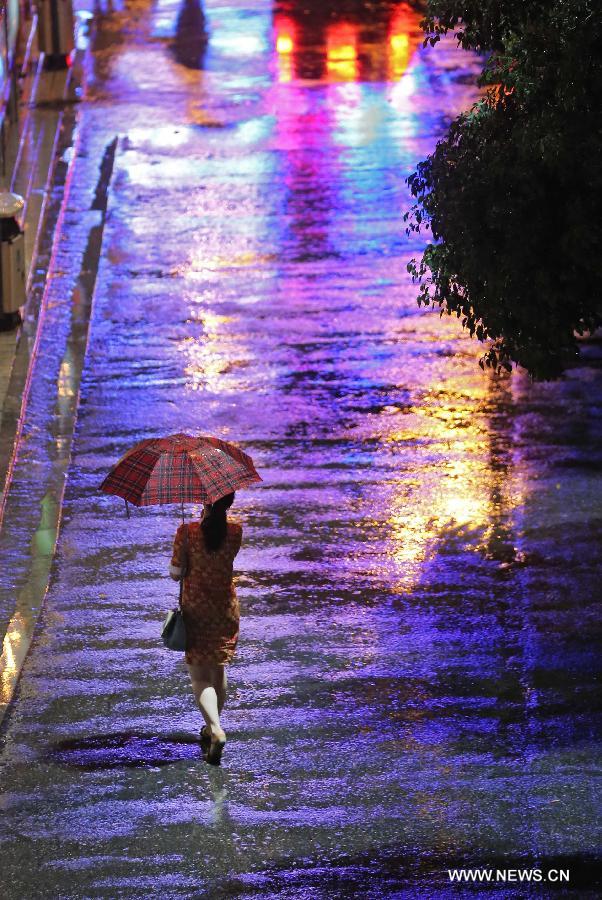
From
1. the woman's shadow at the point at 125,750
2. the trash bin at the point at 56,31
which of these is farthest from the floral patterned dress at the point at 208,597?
the trash bin at the point at 56,31

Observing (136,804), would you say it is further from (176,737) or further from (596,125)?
(596,125)

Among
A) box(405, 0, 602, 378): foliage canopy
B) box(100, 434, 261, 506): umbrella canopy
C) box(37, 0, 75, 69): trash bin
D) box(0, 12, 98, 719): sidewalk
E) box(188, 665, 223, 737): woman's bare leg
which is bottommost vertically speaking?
box(0, 12, 98, 719): sidewalk

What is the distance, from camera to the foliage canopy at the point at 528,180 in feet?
30.6

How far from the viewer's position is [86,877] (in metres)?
7.57

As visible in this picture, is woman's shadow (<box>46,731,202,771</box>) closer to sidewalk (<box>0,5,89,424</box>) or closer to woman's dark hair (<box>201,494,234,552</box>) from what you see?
woman's dark hair (<box>201,494,234,552</box>)

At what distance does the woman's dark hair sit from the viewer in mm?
8125

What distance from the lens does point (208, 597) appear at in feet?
27.3

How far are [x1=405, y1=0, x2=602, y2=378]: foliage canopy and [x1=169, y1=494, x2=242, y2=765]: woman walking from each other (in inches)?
110

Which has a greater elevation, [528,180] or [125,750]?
[528,180]

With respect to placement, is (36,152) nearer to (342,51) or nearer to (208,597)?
(342,51)

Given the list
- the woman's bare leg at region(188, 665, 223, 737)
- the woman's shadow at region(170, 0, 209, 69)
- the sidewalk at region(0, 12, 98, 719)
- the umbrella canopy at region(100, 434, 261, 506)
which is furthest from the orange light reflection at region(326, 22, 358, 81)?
the woman's bare leg at region(188, 665, 223, 737)

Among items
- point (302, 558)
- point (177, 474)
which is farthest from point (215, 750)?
point (302, 558)

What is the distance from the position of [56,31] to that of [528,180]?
1425cm

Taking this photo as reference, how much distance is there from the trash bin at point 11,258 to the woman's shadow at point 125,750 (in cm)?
682
